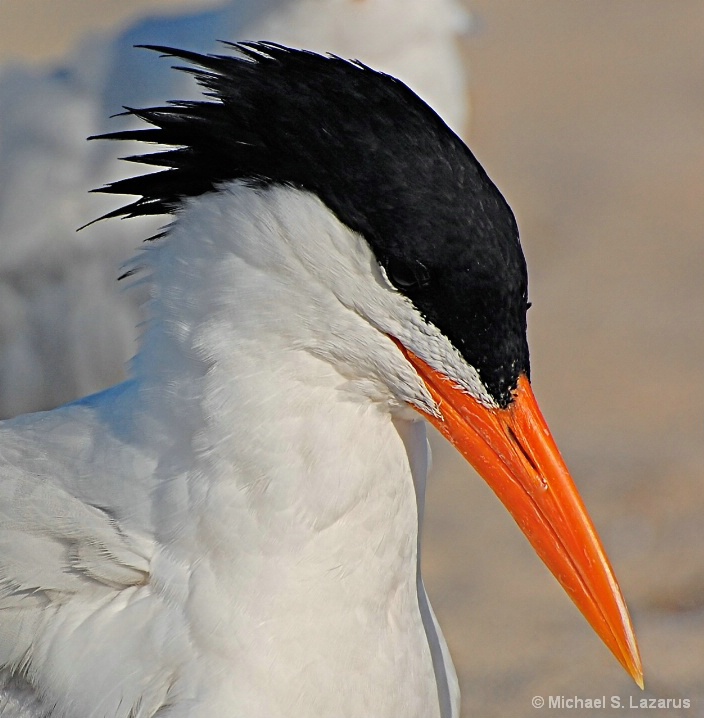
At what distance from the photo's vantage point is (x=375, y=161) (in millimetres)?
1979

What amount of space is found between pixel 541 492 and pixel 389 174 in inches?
27.6

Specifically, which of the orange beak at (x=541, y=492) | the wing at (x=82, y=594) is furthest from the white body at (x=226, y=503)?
the orange beak at (x=541, y=492)

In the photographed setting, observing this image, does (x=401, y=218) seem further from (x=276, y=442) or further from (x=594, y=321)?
(x=594, y=321)

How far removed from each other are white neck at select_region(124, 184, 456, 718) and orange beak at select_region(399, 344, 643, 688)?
0.45 ft

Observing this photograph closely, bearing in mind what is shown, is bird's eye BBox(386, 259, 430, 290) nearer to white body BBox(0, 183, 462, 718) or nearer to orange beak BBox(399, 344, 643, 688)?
white body BBox(0, 183, 462, 718)

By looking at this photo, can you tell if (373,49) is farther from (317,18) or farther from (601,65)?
(601,65)

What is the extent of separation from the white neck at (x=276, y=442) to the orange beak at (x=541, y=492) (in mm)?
137

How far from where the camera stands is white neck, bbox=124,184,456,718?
209cm

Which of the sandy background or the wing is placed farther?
the sandy background

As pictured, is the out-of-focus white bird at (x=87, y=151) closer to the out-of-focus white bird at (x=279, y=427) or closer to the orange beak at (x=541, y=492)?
the out-of-focus white bird at (x=279, y=427)

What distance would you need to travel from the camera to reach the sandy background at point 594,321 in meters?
4.17

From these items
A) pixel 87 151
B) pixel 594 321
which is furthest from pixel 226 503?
pixel 594 321

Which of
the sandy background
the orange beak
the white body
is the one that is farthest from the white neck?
the sandy background

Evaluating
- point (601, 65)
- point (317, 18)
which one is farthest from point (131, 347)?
point (601, 65)
